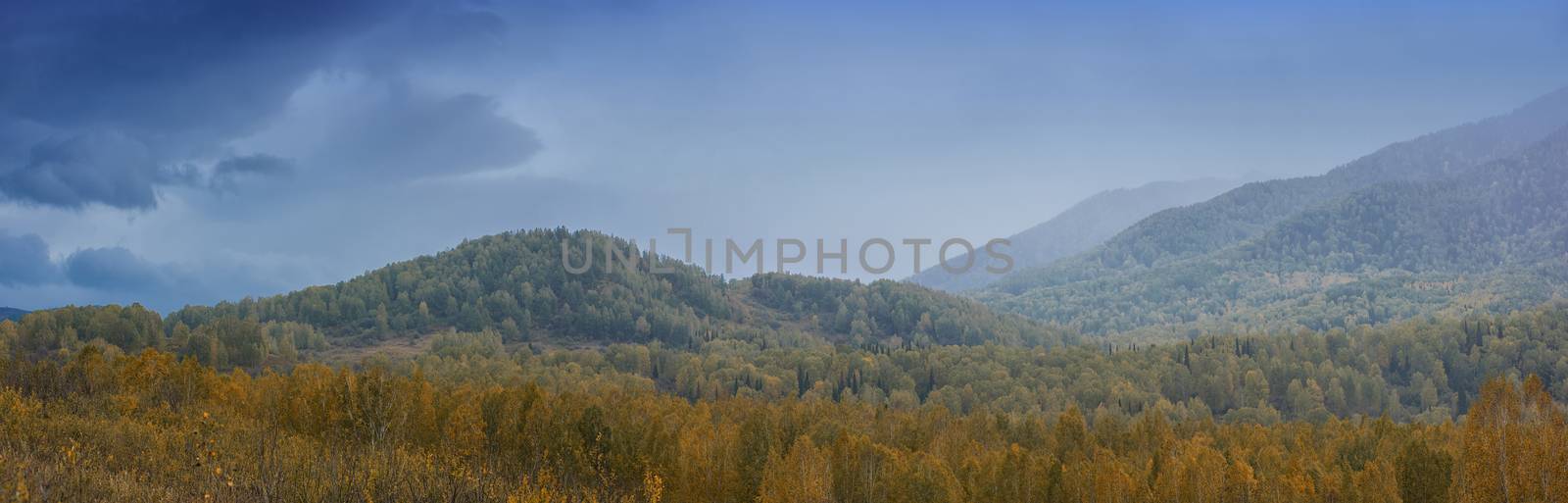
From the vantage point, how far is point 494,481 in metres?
30.4

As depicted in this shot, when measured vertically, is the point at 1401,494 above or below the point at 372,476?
below

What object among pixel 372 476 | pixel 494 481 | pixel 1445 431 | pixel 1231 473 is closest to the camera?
pixel 372 476

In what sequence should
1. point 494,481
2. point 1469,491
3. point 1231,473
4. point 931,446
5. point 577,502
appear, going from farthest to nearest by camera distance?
point 931,446, point 1231,473, point 1469,491, point 577,502, point 494,481

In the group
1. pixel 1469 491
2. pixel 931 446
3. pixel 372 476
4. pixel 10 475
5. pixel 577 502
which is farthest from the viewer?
pixel 931 446

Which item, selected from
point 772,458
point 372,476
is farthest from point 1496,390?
point 372,476

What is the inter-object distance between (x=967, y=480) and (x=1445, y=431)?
85627 millimetres

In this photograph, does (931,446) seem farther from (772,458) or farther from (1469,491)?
(1469,491)

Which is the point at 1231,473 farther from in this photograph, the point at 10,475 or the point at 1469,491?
the point at 10,475

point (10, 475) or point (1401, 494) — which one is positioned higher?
point (10, 475)

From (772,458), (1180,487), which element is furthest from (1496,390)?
(772,458)

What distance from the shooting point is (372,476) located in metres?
26.8

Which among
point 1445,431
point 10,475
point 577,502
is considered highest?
point 10,475

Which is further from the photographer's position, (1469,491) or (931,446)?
(931,446)

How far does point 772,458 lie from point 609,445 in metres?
13.5
